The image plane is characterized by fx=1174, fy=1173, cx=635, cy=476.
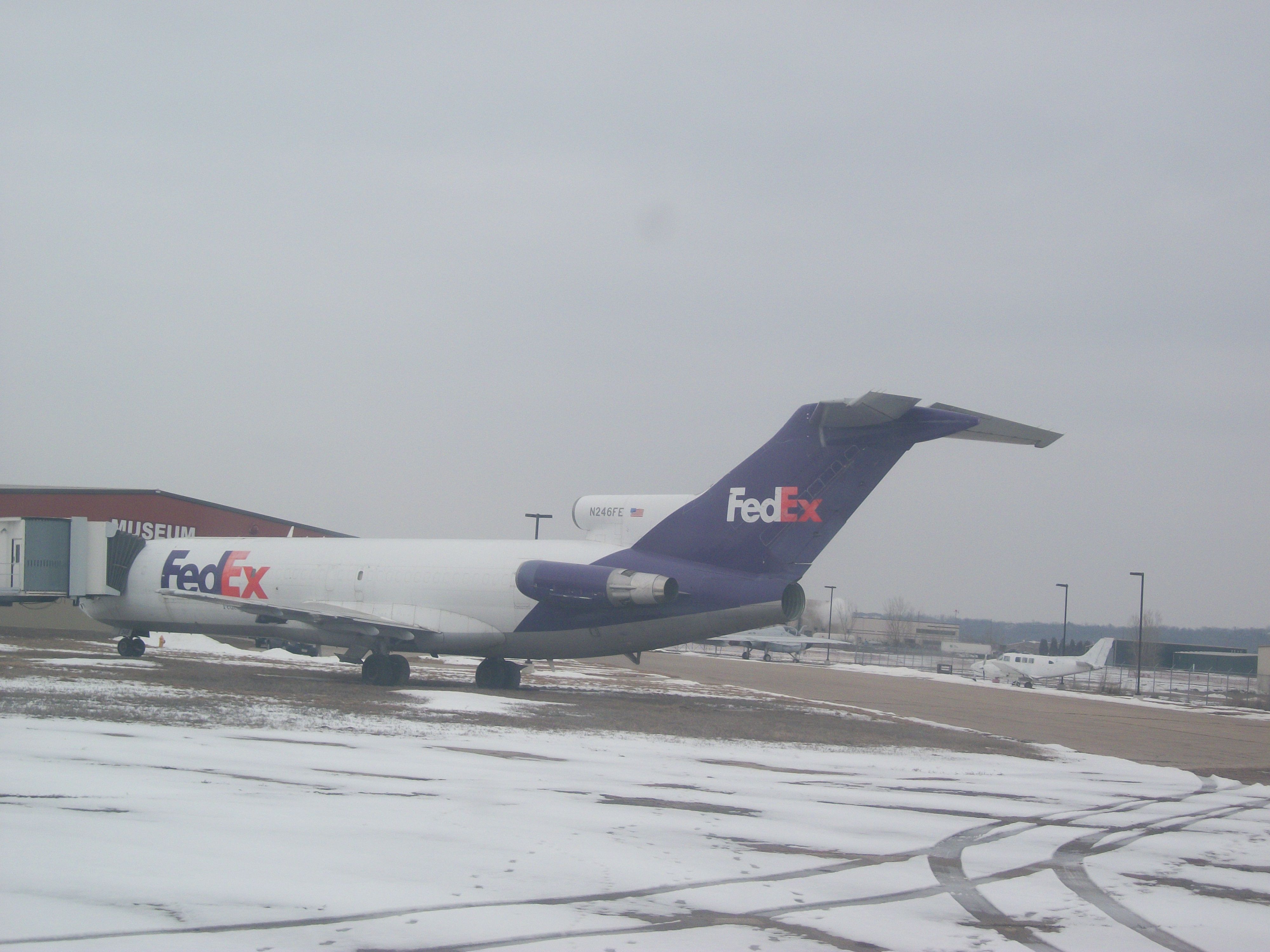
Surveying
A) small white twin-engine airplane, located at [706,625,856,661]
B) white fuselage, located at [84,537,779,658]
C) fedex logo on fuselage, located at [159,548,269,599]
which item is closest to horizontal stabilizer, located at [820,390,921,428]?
white fuselage, located at [84,537,779,658]

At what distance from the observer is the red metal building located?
4800 centimetres

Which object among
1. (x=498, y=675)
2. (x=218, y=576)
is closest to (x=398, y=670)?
(x=498, y=675)

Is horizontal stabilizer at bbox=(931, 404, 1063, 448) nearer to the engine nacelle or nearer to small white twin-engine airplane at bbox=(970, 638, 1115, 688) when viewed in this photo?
the engine nacelle

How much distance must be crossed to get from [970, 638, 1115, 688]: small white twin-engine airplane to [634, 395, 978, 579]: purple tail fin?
3748cm

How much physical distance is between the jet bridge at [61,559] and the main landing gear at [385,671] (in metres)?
11.1

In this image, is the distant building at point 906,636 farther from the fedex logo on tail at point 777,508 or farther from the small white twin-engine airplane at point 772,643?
the fedex logo on tail at point 777,508

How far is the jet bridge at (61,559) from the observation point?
32844 millimetres

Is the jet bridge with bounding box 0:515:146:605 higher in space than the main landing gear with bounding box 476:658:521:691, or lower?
higher

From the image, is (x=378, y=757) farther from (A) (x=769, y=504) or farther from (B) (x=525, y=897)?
(A) (x=769, y=504)

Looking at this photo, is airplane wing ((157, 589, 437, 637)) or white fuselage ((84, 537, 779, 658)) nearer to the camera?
white fuselage ((84, 537, 779, 658))

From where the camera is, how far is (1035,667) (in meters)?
57.2

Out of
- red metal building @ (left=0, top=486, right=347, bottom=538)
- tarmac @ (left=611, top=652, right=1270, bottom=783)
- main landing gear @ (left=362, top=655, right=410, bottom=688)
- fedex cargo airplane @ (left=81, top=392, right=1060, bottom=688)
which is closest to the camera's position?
tarmac @ (left=611, top=652, right=1270, bottom=783)

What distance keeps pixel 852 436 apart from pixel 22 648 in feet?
80.5

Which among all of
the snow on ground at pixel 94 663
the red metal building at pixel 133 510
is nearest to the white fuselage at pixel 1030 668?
the red metal building at pixel 133 510
